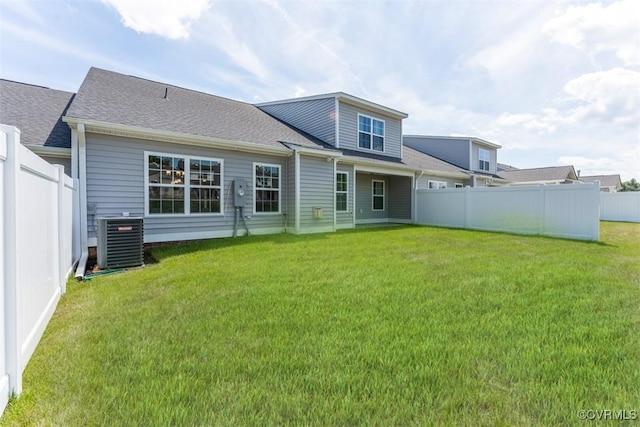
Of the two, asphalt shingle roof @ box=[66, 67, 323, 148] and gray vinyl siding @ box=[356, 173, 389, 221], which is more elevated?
asphalt shingle roof @ box=[66, 67, 323, 148]

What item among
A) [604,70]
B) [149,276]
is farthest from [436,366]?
[604,70]

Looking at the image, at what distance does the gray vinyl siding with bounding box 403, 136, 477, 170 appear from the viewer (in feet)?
64.2

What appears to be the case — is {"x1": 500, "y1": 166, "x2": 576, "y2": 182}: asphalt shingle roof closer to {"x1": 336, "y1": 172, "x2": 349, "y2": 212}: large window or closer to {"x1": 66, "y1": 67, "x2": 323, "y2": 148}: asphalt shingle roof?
{"x1": 336, "y1": 172, "x2": 349, "y2": 212}: large window

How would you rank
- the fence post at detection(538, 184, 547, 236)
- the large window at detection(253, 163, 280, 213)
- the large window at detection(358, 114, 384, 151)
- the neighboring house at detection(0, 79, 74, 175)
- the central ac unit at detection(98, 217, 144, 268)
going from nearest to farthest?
the central ac unit at detection(98, 217, 144, 268), the neighboring house at detection(0, 79, 74, 175), the large window at detection(253, 163, 280, 213), the fence post at detection(538, 184, 547, 236), the large window at detection(358, 114, 384, 151)

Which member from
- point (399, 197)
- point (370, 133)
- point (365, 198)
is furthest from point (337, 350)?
point (399, 197)

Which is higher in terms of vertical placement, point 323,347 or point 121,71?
point 121,71

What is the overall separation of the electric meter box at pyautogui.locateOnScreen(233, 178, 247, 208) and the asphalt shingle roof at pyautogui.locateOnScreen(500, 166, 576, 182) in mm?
22957

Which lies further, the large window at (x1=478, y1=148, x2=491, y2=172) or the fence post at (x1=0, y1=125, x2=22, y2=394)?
the large window at (x1=478, y1=148, x2=491, y2=172)

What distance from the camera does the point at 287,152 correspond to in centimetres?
996

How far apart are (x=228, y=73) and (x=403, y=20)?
7035mm

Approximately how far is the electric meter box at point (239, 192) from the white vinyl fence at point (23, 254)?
5.27m

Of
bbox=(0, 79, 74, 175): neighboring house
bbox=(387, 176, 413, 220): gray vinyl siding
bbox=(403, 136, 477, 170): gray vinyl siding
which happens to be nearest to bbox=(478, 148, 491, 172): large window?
bbox=(403, 136, 477, 170): gray vinyl siding

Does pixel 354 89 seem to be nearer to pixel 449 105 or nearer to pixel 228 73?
pixel 449 105

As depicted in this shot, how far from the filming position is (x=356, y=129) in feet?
44.1
